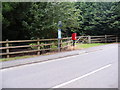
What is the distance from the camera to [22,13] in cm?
1559

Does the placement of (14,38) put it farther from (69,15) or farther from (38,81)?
(38,81)

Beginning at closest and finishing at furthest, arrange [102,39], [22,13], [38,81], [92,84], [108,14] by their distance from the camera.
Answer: [92,84]
[38,81]
[22,13]
[102,39]
[108,14]

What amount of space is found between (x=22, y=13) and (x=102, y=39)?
55.6 feet

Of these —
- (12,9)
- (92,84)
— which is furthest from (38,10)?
(92,84)

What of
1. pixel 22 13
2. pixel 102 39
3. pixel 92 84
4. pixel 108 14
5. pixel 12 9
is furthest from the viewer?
pixel 108 14

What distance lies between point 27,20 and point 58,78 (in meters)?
10.6

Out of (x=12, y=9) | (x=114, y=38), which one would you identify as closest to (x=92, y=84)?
(x=12, y=9)

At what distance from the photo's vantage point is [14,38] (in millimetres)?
16859

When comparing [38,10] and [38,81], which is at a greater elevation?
[38,10]

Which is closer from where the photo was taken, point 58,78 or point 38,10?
point 58,78

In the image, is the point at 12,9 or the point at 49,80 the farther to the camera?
the point at 12,9

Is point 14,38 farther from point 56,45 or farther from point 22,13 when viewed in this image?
point 56,45

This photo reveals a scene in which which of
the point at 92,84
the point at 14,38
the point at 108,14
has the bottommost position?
the point at 92,84

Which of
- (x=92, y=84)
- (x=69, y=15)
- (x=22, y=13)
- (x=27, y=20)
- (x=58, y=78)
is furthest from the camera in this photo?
(x=69, y=15)
